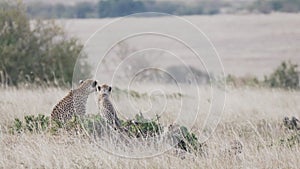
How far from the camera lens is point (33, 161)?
7352mm

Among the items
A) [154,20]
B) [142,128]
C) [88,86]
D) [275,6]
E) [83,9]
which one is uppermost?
[154,20]

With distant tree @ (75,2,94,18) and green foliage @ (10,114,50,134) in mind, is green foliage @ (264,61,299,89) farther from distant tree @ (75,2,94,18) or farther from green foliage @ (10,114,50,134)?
distant tree @ (75,2,94,18)

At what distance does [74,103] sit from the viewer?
9.19 m

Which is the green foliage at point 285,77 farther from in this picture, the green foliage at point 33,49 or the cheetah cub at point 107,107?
the cheetah cub at point 107,107

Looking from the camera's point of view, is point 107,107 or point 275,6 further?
point 275,6

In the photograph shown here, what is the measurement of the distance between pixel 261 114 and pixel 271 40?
20.0 m

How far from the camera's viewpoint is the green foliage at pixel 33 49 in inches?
702

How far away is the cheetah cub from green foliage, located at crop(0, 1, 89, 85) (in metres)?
8.84

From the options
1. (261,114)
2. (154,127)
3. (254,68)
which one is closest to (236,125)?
(261,114)

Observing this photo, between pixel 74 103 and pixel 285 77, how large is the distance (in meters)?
13.0

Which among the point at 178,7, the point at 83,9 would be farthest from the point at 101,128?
the point at 83,9

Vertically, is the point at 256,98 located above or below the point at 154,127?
below

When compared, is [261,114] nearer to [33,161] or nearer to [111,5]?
[33,161]

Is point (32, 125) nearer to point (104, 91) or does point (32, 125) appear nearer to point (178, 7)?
point (104, 91)
